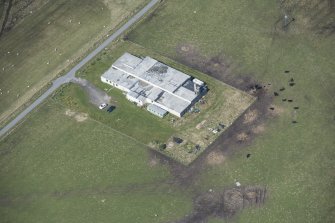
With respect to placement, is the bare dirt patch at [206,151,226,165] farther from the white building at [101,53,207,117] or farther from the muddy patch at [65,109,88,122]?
the muddy patch at [65,109,88,122]

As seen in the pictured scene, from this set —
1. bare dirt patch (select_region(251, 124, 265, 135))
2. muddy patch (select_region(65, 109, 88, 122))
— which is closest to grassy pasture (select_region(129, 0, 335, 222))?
bare dirt patch (select_region(251, 124, 265, 135))

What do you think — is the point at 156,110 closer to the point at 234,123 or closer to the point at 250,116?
the point at 234,123

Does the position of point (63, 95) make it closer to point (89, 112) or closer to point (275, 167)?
point (89, 112)

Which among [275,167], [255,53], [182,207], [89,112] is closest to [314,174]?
[275,167]

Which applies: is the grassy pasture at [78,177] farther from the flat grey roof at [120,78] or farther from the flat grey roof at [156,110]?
the flat grey roof at [120,78]

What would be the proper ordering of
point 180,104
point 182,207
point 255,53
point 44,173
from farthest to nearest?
1. point 255,53
2. point 180,104
3. point 44,173
4. point 182,207

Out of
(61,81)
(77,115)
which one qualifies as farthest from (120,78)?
(61,81)

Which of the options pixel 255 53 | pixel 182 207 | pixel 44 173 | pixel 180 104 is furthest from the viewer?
pixel 255 53

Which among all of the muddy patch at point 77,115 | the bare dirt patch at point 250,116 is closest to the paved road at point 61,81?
the muddy patch at point 77,115
